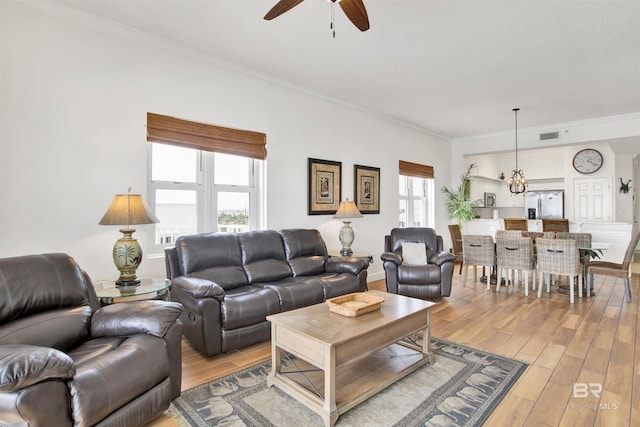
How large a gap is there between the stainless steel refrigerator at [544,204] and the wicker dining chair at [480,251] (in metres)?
5.58

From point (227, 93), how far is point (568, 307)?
4.90 metres

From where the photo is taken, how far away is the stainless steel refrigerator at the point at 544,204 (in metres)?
9.17

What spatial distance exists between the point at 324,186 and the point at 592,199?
740cm

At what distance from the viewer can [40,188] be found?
2785mm

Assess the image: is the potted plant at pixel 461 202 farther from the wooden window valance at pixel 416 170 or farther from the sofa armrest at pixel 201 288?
the sofa armrest at pixel 201 288

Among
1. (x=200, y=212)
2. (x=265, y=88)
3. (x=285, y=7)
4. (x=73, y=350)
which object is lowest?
(x=73, y=350)

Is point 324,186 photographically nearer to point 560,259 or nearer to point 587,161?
point 560,259

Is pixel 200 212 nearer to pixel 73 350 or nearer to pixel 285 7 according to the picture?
pixel 73 350

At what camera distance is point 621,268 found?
438cm

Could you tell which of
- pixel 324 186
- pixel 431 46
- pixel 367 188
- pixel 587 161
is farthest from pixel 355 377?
pixel 587 161

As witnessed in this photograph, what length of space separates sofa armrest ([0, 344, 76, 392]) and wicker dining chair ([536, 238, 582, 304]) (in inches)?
201

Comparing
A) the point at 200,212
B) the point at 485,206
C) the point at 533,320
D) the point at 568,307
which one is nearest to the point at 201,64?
the point at 200,212

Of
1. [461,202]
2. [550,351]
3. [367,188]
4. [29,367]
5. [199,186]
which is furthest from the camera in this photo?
[461,202]

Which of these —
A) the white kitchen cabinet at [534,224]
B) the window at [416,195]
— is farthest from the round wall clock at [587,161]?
the window at [416,195]
